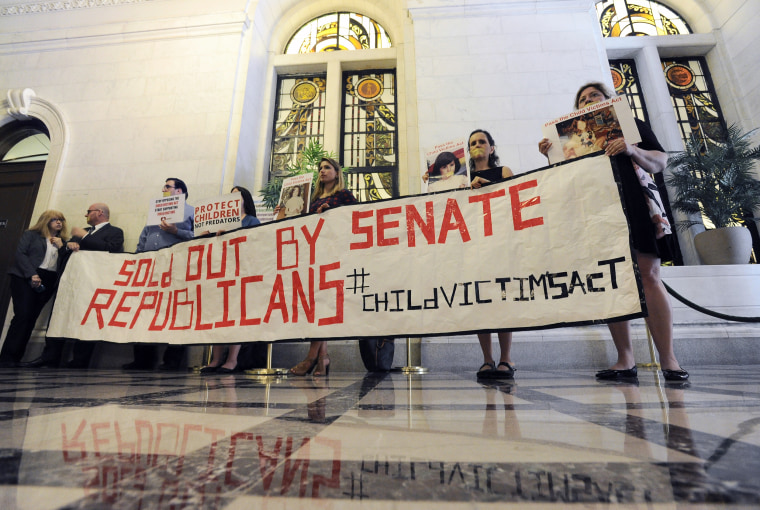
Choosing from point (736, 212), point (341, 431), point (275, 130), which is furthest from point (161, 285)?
point (736, 212)

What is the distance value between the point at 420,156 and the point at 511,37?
6.97 feet

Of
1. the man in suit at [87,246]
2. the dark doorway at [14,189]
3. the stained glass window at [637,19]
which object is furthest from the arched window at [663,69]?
the dark doorway at [14,189]

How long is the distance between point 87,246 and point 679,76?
8.97 m

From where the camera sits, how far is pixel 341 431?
724 mm

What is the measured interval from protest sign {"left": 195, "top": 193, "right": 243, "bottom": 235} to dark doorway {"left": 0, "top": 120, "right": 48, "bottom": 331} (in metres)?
4.26

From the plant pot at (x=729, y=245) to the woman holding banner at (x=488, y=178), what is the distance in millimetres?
3260

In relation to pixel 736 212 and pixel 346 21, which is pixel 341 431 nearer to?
pixel 736 212

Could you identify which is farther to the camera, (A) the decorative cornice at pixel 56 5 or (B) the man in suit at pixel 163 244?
(A) the decorative cornice at pixel 56 5

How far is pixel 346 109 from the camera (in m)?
6.82

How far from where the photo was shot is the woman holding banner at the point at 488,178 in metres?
2.03

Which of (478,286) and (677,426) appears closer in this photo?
(677,426)

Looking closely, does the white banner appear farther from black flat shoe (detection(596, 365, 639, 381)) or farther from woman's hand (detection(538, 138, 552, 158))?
black flat shoe (detection(596, 365, 639, 381))

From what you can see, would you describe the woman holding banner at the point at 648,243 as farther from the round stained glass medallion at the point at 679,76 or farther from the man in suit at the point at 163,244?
the round stained glass medallion at the point at 679,76

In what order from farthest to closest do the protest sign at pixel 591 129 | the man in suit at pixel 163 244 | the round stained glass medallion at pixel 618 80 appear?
the round stained glass medallion at pixel 618 80
the man in suit at pixel 163 244
the protest sign at pixel 591 129
